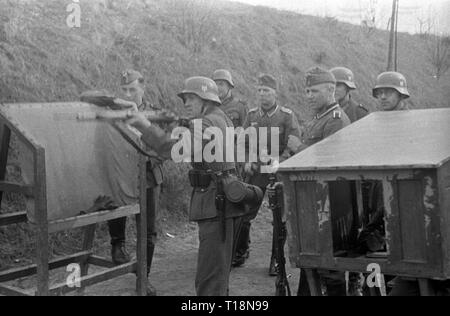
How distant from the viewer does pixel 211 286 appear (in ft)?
14.1

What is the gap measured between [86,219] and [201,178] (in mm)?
1022

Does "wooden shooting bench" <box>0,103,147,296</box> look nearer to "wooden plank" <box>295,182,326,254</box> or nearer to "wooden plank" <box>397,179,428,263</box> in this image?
"wooden plank" <box>295,182,326,254</box>

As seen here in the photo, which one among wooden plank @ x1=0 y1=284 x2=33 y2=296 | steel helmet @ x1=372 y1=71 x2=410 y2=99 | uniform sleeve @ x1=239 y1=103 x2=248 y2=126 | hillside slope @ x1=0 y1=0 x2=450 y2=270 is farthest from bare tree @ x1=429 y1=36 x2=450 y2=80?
wooden plank @ x1=0 y1=284 x2=33 y2=296

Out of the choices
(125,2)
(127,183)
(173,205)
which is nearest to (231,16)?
(125,2)

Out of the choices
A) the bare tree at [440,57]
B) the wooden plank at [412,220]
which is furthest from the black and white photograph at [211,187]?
the bare tree at [440,57]

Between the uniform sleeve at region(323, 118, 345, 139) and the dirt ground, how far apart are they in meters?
1.70

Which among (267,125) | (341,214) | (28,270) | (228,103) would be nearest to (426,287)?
(341,214)

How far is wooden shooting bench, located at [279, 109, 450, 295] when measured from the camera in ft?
10.5

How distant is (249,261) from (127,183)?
7.74 ft

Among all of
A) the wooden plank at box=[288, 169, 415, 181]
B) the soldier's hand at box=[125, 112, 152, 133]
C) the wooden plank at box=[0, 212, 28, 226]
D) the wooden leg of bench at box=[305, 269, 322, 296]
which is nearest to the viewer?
the wooden plank at box=[288, 169, 415, 181]

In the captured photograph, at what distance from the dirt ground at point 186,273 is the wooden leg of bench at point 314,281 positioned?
1686mm

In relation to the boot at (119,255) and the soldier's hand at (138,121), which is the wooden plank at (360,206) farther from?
the boot at (119,255)

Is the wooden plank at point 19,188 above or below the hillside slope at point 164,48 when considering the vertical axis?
below

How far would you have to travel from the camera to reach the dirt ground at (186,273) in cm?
566
